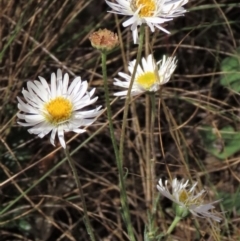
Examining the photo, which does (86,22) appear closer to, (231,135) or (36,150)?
(36,150)

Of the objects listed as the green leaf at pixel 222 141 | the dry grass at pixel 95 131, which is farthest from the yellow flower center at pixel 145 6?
the green leaf at pixel 222 141

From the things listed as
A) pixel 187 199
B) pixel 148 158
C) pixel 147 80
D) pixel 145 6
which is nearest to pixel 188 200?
pixel 187 199

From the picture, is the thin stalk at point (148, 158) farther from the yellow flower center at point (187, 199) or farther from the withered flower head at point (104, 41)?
the withered flower head at point (104, 41)

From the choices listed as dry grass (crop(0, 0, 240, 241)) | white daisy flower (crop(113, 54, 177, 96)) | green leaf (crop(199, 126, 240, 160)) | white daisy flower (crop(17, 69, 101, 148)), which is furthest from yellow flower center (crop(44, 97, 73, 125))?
green leaf (crop(199, 126, 240, 160))

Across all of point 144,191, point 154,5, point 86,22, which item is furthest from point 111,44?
point 86,22

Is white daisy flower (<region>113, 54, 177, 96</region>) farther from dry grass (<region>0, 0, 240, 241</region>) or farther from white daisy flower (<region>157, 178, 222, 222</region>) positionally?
dry grass (<region>0, 0, 240, 241</region>)

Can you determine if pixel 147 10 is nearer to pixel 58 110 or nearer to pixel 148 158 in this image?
pixel 58 110

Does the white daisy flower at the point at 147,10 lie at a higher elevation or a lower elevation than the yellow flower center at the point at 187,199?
higher
